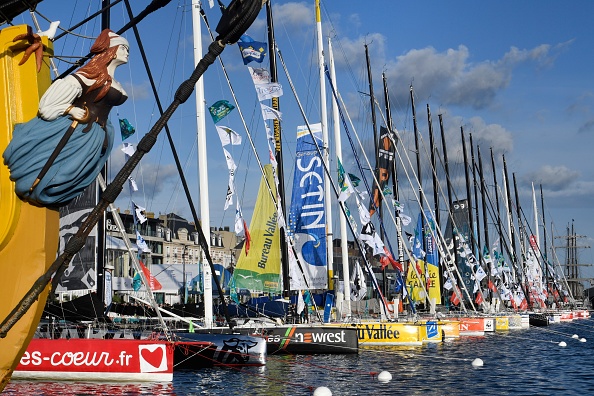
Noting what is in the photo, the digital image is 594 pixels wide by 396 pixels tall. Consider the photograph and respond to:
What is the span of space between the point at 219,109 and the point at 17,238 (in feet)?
→ 66.4

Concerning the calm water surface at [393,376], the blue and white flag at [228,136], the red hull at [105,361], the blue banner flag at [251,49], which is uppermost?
the blue banner flag at [251,49]

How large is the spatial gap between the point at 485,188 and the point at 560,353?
39.4 meters

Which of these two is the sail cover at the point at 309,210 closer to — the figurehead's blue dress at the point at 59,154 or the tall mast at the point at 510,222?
the figurehead's blue dress at the point at 59,154

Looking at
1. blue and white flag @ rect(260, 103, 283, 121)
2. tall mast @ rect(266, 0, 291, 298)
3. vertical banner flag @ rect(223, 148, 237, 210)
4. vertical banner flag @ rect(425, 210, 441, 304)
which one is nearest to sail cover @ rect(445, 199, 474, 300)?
vertical banner flag @ rect(425, 210, 441, 304)

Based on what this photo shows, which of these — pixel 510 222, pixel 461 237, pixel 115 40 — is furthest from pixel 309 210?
pixel 510 222

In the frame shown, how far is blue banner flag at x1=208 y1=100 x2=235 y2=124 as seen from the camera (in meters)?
27.3

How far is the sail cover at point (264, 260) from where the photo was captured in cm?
3388

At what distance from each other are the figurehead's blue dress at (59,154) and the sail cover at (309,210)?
26199mm

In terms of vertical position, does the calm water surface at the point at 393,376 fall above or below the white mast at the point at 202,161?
below

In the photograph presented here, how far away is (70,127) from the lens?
24.5 feet

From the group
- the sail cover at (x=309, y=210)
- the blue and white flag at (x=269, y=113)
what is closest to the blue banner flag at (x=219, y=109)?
the blue and white flag at (x=269, y=113)

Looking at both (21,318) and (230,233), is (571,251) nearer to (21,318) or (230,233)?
(230,233)

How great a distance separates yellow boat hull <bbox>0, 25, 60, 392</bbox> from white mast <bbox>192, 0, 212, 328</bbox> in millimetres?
18826

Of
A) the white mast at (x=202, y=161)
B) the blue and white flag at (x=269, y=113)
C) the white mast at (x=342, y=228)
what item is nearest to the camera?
the white mast at (x=202, y=161)
